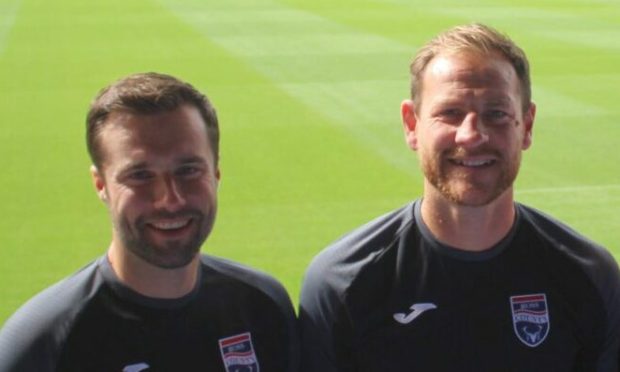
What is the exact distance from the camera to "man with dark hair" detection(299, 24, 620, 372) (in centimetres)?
406

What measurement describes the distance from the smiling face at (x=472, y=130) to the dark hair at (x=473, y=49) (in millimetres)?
37

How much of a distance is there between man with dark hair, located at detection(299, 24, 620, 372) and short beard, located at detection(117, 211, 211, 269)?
23.3 inches

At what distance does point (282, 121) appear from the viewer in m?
14.8

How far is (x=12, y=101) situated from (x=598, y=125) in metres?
8.42

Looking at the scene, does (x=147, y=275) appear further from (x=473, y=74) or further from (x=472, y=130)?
(x=473, y=74)

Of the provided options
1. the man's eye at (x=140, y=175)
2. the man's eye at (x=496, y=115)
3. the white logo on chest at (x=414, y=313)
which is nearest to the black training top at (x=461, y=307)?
the white logo on chest at (x=414, y=313)

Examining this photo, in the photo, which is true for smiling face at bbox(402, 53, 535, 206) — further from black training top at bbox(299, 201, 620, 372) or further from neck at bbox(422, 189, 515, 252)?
black training top at bbox(299, 201, 620, 372)

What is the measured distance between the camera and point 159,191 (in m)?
3.81

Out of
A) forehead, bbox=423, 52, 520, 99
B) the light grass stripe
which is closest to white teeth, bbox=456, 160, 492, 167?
forehead, bbox=423, 52, 520, 99

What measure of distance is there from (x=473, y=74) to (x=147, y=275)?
141cm

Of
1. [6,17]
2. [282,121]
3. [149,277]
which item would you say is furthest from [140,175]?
[6,17]

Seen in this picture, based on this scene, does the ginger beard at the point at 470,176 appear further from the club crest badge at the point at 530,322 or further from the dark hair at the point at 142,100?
the dark hair at the point at 142,100

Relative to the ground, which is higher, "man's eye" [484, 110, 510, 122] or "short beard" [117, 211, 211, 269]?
"man's eye" [484, 110, 510, 122]

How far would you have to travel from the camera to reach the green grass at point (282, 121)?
10133 mm
